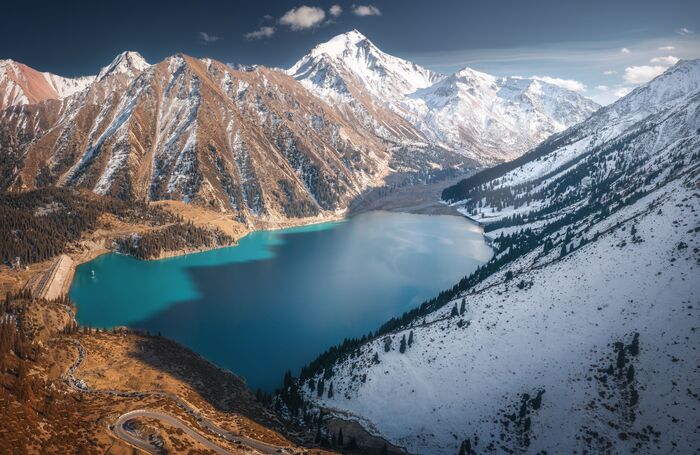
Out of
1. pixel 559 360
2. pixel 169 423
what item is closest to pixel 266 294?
pixel 169 423

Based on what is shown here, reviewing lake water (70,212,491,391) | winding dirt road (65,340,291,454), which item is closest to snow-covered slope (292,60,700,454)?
lake water (70,212,491,391)

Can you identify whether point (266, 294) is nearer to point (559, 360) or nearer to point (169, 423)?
point (169, 423)

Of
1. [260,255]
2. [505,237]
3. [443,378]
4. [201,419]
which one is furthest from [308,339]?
[505,237]

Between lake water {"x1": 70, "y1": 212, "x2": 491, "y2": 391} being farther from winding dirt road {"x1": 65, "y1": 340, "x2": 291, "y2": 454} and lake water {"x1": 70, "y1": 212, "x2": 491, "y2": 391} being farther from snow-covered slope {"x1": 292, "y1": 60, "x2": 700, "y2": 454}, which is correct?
winding dirt road {"x1": 65, "y1": 340, "x2": 291, "y2": 454}

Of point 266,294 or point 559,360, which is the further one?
point 266,294

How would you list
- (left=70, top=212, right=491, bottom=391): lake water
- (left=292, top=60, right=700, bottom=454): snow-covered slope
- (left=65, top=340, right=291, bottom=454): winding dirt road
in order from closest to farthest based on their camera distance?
(left=65, top=340, right=291, bottom=454): winding dirt road, (left=292, top=60, right=700, bottom=454): snow-covered slope, (left=70, top=212, right=491, bottom=391): lake water

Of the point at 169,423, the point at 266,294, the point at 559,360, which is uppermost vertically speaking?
the point at 266,294

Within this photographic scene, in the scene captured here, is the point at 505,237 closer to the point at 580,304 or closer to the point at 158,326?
the point at 580,304
